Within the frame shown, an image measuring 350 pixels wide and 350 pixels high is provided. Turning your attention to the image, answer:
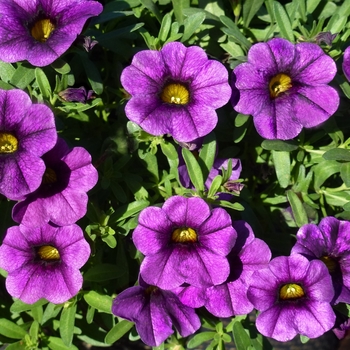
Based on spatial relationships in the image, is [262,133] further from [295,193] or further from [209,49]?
[209,49]

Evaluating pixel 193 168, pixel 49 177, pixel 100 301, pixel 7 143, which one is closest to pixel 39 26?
pixel 7 143

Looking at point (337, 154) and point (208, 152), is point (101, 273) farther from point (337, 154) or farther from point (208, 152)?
point (337, 154)

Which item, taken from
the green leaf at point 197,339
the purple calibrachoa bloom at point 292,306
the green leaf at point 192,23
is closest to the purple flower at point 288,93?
the green leaf at point 192,23

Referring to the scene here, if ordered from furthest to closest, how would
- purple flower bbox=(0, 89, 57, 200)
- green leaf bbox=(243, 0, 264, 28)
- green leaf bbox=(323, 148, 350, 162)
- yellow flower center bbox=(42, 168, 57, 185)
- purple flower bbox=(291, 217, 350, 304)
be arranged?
green leaf bbox=(243, 0, 264, 28)
green leaf bbox=(323, 148, 350, 162)
purple flower bbox=(291, 217, 350, 304)
yellow flower center bbox=(42, 168, 57, 185)
purple flower bbox=(0, 89, 57, 200)

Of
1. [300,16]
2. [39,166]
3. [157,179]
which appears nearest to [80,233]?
[39,166]

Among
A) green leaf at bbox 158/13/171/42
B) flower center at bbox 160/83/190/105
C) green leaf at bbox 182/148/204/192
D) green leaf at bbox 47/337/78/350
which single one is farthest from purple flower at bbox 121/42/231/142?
green leaf at bbox 47/337/78/350

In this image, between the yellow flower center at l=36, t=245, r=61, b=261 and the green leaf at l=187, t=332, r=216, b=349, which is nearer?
the yellow flower center at l=36, t=245, r=61, b=261

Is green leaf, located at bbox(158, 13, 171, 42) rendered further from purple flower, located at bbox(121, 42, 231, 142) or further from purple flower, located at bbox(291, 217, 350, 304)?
purple flower, located at bbox(291, 217, 350, 304)
